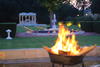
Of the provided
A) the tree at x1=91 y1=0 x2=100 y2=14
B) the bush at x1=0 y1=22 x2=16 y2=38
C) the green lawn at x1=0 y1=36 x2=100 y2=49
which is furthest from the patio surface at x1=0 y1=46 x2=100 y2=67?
the tree at x1=91 y1=0 x2=100 y2=14

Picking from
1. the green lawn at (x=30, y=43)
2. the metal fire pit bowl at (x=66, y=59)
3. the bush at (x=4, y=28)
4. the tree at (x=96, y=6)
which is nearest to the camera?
the metal fire pit bowl at (x=66, y=59)

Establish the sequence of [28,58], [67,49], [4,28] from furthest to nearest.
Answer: [4,28] < [28,58] < [67,49]

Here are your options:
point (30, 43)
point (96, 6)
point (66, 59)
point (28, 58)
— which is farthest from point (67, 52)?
point (96, 6)

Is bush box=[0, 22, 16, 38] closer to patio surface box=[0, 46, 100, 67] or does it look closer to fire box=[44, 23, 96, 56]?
patio surface box=[0, 46, 100, 67]

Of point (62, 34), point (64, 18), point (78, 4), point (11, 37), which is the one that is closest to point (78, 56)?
point (62, 34)

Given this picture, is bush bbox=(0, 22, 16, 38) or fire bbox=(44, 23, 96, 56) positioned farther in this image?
bush bbox=(0, 22, 16, 38)

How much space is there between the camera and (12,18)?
42062mm

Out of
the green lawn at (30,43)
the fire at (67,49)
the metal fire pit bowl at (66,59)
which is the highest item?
the fire at (67,49)

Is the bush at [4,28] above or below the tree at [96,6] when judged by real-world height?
below

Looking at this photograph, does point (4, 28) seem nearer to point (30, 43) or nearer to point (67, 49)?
point (30, 43)

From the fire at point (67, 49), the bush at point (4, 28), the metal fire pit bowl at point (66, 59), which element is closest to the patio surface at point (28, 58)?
the fire at point (67, 49)

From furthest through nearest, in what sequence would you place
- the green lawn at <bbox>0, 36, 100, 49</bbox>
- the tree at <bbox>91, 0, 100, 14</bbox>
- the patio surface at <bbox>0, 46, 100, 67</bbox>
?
the tree at <bbox>91, 0, 100, 14</bbox>, the green lawn at <bbox>0, 36, 100, 49</bbox>, the patio surface at <bbox>0, 46, 100, 67</bbox>

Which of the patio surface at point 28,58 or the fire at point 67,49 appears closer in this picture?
the fire at point 67,49

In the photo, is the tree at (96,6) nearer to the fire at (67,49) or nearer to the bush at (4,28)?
the bush at (4,28)
